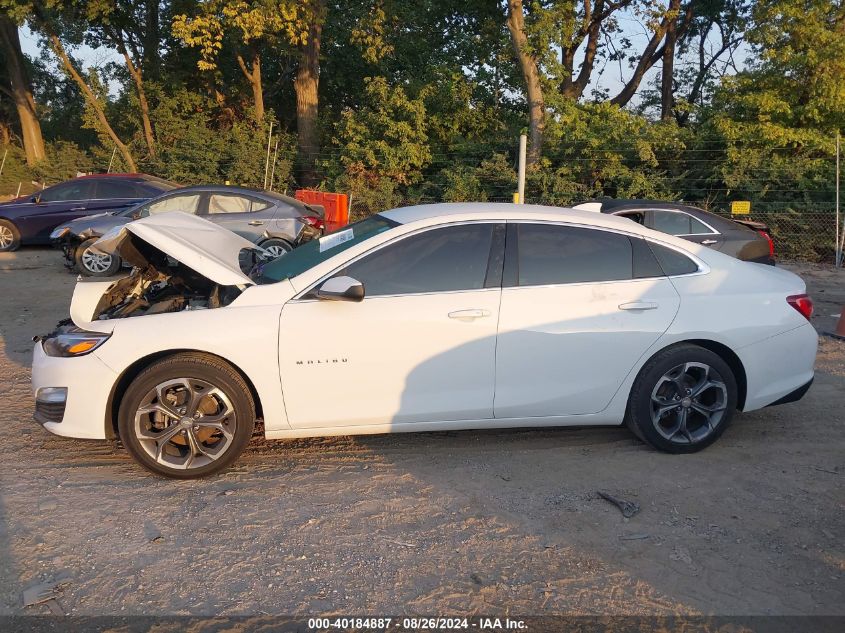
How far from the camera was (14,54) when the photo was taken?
26672mm

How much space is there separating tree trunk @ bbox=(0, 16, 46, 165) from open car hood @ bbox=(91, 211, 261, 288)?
2559 cm

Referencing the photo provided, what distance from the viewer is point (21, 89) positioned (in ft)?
88.9

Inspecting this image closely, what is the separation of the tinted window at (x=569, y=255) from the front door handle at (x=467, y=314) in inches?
13.7

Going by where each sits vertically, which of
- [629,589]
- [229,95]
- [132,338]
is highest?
[229,95]

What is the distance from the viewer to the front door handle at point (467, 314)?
4445 millimetres

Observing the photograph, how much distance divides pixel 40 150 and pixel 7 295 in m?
20.9

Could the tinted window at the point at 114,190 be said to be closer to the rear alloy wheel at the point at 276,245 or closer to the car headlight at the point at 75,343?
the rear alloy wheel at the point at 276,245

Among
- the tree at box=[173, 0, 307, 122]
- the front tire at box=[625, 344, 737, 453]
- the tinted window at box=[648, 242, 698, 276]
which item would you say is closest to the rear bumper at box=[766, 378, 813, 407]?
the front tire at box=[625, 344, 737, 453]

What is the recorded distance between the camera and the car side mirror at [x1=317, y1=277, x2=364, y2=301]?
4.23 m

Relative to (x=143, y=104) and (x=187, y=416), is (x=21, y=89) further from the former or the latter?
(x=187, y=416)

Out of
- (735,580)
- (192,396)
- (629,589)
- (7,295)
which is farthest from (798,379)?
(7,295)

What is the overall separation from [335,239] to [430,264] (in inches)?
29.7

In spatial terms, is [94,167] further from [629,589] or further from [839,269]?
[629,589]

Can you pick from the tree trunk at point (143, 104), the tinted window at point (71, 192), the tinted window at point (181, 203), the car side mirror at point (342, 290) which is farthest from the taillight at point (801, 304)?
the tree trunk at point (143, 104)
